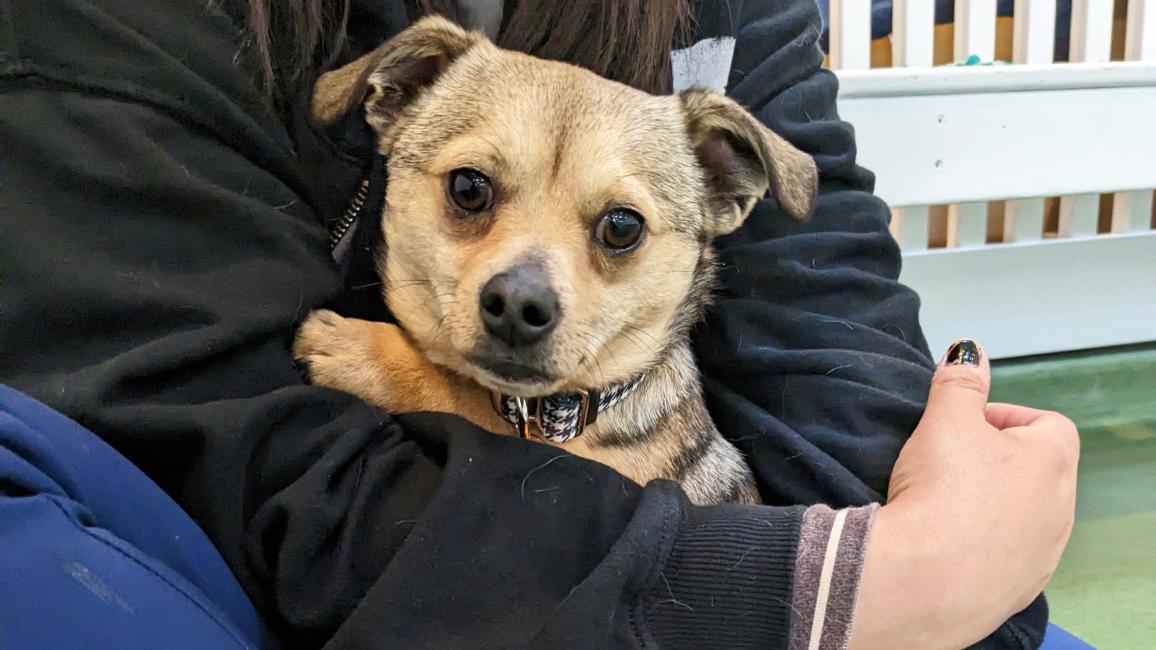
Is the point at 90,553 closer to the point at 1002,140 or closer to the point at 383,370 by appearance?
the point at 383,370

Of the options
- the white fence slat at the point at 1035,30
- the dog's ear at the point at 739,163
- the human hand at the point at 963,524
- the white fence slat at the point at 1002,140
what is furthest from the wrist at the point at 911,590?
the white fence slat at the point at 1035,30

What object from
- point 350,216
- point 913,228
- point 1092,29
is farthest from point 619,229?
point 1092,29

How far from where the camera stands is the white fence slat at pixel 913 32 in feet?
10.1

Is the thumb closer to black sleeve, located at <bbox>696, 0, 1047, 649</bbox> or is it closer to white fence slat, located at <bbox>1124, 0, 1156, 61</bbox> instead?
black sleeve, located at <bbox>696, 0, 1047, 649</bbox>

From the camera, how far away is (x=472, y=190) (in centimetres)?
132

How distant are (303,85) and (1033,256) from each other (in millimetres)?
3348

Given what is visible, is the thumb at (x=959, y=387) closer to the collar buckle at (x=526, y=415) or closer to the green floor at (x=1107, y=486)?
the collar buckle at (x=526, y=415)

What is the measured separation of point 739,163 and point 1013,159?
1995 mm

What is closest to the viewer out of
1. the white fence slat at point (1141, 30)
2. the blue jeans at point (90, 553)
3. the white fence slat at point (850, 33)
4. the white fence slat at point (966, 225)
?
the blue jeans at point (90, 553)

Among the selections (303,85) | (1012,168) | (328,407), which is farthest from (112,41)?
(1012,168)

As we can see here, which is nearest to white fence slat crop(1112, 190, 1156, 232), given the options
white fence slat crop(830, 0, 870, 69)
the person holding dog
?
white fence slat crop(830, 0, 870, 69)

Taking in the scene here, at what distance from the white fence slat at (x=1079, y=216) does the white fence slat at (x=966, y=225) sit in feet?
1.24

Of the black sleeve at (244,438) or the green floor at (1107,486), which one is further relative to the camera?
the green floor at (1107,486)

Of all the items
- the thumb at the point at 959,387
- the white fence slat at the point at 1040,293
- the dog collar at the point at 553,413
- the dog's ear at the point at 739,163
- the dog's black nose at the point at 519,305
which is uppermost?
the dog's ear at the point at 739,163
